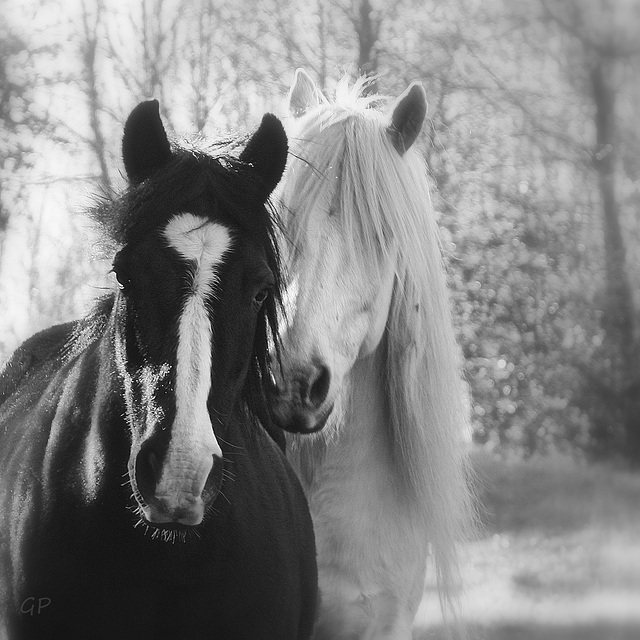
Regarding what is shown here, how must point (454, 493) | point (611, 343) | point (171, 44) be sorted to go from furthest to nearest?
point (611, 343) < point (171, 44) < point (454, 493)

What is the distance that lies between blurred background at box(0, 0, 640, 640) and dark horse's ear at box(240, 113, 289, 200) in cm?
323

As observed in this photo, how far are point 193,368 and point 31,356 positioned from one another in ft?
5.00

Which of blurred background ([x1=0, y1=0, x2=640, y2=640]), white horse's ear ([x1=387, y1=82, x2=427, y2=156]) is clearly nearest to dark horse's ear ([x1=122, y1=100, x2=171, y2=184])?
white horse's ear ([x1=387, y1=82, x2=427, y2=156])

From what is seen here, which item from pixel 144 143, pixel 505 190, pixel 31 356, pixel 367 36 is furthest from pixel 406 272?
pixel 505 190

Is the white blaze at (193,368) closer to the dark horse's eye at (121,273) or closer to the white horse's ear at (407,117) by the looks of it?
the dark horse's eye at (121,273)

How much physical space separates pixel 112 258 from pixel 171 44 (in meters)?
5.28

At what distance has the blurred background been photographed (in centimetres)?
630

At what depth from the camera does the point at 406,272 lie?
2.99 meters

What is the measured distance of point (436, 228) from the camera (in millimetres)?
3174

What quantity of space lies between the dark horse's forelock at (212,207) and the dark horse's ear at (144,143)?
0.10ft

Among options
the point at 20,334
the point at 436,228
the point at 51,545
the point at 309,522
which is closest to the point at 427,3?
the point at 20,334

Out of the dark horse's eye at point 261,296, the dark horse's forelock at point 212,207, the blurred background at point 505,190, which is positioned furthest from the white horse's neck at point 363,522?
the blurred background at point 505,190

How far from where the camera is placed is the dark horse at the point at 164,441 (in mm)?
1868

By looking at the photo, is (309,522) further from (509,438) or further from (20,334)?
(509,438)
